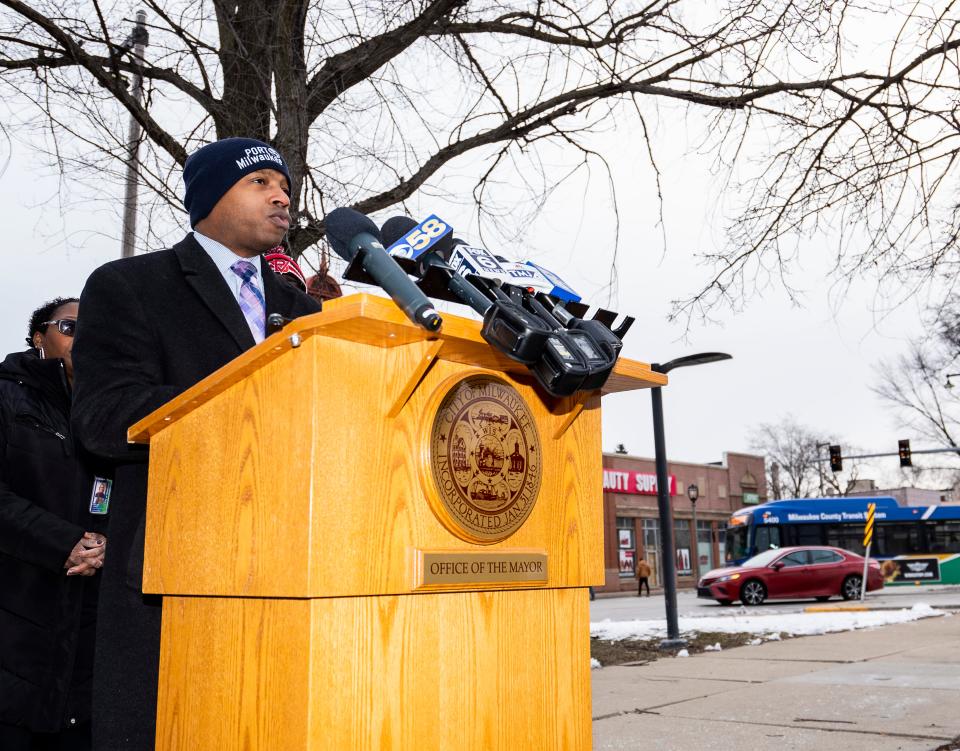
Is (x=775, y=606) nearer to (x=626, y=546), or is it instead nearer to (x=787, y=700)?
(x=787, y=700)

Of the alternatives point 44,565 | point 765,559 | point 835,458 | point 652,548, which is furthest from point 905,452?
point 44,565

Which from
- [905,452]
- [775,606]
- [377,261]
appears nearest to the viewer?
[377,261]

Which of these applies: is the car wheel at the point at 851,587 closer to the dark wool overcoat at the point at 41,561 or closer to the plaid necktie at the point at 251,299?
the dark wool overcoat at the point at 41,561

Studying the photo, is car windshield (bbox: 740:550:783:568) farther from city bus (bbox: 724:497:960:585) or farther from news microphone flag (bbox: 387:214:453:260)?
news microphone flag (bbox: 387:214:453:260)

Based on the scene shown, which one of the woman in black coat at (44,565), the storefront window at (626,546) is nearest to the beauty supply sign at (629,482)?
the storefront window at (626,546)

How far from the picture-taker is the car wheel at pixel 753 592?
23.9 meters

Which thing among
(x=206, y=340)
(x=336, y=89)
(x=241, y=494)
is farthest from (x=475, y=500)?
(x=336, y=89)

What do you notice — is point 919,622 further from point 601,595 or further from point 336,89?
point 601,595

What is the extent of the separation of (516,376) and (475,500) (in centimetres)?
31

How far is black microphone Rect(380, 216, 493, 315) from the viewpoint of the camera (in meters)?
1.78

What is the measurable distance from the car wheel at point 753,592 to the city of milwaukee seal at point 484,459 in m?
23.7

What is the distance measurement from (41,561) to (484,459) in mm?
1638

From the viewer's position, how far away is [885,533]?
30047 mm

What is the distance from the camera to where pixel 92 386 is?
1970 mm
